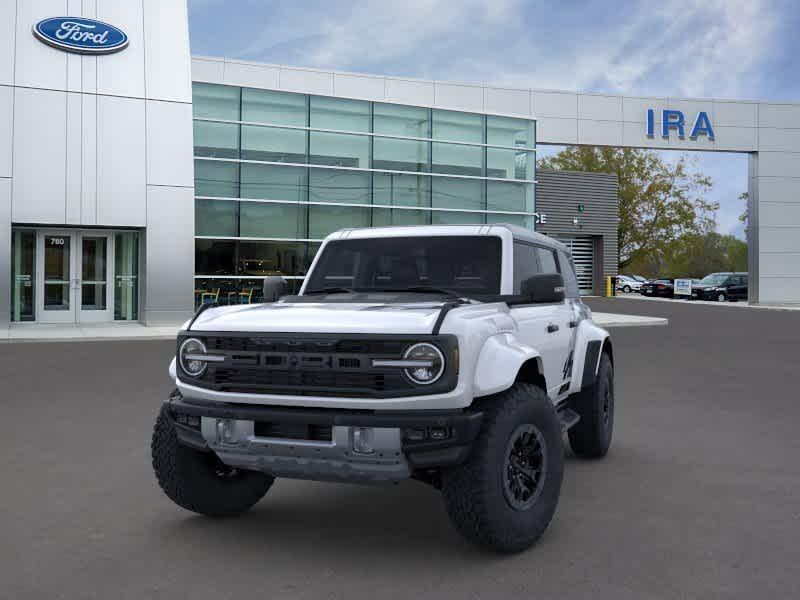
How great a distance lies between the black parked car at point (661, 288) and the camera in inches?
2174

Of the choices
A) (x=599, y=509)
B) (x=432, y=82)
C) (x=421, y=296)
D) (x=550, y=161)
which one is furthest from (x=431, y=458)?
(x=550, y=161)

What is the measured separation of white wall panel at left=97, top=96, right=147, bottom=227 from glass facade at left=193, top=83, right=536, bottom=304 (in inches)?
121

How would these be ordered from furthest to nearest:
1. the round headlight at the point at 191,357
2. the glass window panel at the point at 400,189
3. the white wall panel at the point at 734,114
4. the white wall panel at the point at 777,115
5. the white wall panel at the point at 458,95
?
the white wall panel at the point at 777,115, the white wall panel at the point at 734,114, the white wall panel at the point at 458,95, the glass window panel at the point at 400,189, the round headlight at the point at 191,357

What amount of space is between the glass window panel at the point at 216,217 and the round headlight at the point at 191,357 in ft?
73.9

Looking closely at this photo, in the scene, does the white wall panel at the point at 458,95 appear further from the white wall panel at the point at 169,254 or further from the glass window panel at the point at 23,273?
the glass window panel at the point at 23,273

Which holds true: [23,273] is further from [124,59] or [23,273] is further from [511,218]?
[511,218]

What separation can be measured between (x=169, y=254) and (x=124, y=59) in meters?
5.58

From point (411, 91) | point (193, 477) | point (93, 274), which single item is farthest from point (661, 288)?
point (193, 477)

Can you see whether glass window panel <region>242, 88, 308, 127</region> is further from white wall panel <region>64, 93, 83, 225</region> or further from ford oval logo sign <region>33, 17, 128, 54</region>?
white wall panel <region>64, 93, 83, 225</region>

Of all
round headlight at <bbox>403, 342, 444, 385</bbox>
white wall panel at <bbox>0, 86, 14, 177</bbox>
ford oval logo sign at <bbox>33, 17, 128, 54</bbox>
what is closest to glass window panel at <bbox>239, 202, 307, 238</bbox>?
ford oval logo sign at <bbox>33, 17, 128, 54</bbox>

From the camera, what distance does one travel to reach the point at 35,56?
2322 centimetres

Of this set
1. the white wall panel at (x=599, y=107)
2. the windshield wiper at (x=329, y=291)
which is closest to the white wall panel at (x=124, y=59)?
the windshield wiper at (x=329, y=291)

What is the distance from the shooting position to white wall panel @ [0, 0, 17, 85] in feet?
75.0

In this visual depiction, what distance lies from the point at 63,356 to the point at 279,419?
519 inches
